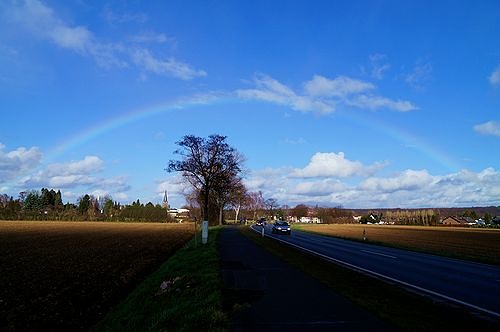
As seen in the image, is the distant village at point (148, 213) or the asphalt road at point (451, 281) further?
the distant village at point (148, 213)

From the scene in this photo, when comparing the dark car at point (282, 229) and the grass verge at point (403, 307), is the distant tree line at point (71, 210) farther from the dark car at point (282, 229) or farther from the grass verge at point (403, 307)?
the grass verge at point (403, 307)

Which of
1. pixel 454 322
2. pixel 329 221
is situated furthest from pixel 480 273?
pixel 329 221

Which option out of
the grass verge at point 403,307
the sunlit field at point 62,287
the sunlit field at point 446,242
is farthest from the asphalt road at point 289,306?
the sunlit field at point 446,242

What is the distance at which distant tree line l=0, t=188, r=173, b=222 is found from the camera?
13588 centimetres

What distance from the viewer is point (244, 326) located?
274 inches

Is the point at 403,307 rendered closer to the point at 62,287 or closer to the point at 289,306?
the point at 289,306

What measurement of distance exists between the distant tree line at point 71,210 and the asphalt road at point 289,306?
13437cm

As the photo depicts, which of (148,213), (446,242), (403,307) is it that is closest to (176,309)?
(403,307)

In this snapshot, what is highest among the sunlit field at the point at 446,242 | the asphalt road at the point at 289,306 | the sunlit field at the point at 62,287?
the sunlit field at the point at 446,242

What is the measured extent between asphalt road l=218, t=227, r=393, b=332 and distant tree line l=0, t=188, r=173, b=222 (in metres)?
134

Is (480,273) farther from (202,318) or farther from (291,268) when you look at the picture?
(202,318)

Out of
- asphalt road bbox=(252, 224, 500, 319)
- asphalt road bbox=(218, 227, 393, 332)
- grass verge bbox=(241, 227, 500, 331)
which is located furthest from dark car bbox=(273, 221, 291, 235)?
grass verge bbox=(241, 227, 500, 331)

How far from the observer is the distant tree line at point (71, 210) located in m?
136

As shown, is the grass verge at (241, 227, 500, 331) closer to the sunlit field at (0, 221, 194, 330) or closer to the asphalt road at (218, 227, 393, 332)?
the asphalt road at (218, 227, 393, 332)
